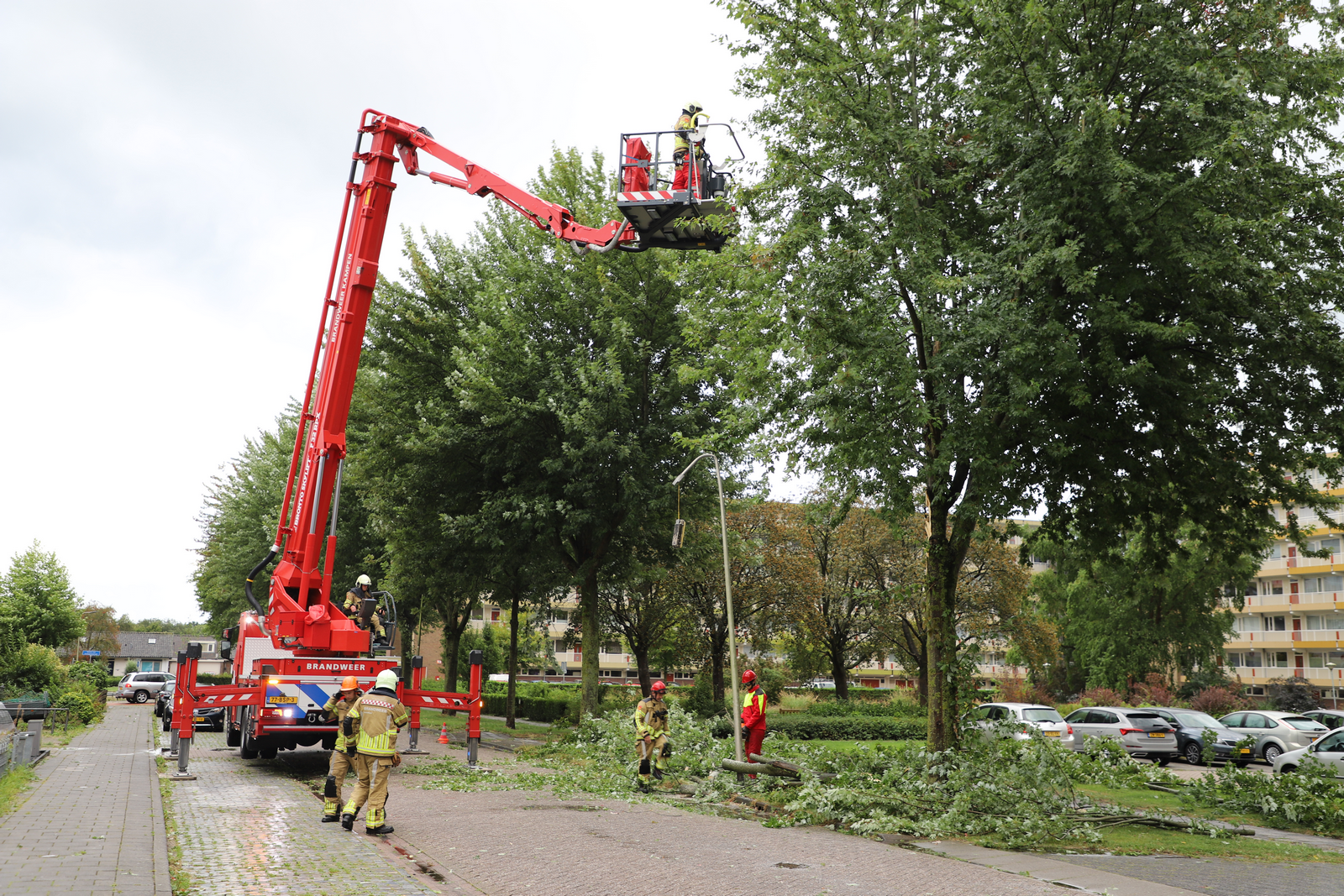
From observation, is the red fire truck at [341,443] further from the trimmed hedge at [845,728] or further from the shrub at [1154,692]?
the shrub at [1154,692]

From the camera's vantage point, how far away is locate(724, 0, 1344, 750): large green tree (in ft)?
38.5

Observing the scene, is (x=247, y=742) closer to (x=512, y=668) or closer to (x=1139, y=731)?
(x=512, y=668)

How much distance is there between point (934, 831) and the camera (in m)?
10.7

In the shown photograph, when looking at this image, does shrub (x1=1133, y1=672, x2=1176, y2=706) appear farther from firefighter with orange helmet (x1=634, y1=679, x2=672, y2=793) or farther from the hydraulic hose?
the hydraulic hose

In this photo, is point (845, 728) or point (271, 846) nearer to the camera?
point (271, 846)

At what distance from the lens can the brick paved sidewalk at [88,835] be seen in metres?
6.89

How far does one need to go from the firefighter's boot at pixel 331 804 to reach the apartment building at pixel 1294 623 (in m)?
57.0

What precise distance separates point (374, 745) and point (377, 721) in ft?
0.81

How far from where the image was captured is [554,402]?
21.0 m

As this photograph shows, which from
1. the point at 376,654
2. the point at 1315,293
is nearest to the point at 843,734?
the point at 376,654

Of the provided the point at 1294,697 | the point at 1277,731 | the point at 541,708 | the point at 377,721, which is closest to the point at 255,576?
the point at 377,721

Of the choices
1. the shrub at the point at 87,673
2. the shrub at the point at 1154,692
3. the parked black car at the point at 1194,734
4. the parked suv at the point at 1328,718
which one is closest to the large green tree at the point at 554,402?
the parked black car at the point at 1194,734

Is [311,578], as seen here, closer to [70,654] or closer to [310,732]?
[310,732]

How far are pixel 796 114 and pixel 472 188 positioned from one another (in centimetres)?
541
